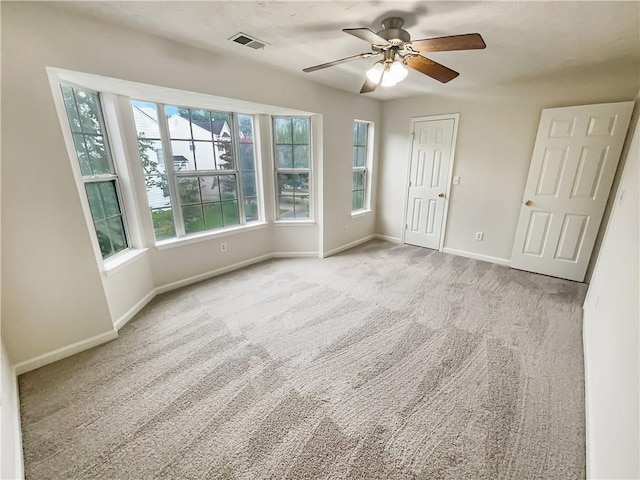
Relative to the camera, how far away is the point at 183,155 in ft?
9.87

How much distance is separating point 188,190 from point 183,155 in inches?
15.3

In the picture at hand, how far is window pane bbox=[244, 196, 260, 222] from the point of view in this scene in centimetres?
368

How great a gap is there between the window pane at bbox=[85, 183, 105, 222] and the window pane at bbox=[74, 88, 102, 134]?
1.54 feet

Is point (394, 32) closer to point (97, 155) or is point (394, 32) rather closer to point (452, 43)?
point (452, 43)

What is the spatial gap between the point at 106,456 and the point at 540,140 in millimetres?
4786

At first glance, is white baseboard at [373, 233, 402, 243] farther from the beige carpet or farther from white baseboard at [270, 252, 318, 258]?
the beige carpet

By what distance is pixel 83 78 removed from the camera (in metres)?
1.96

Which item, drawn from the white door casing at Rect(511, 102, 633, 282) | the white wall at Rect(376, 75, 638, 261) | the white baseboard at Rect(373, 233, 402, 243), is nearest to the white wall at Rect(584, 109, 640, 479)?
the white door casing at Rect(511, 102, 633, 282)

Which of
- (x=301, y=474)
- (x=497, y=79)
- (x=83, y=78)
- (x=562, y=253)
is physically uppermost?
(x=497, y=79)

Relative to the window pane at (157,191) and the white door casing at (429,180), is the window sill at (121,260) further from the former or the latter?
the white door casing at (429,180)

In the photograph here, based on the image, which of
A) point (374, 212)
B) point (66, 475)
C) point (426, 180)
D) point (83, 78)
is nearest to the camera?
point (66, 475)

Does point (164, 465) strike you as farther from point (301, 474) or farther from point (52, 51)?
point (52, 51)

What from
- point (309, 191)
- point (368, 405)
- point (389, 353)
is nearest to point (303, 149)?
point (309, 191)

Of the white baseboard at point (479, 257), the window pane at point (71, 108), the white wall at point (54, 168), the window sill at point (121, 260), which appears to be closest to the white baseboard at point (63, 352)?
the white wall at point (54, 168)
